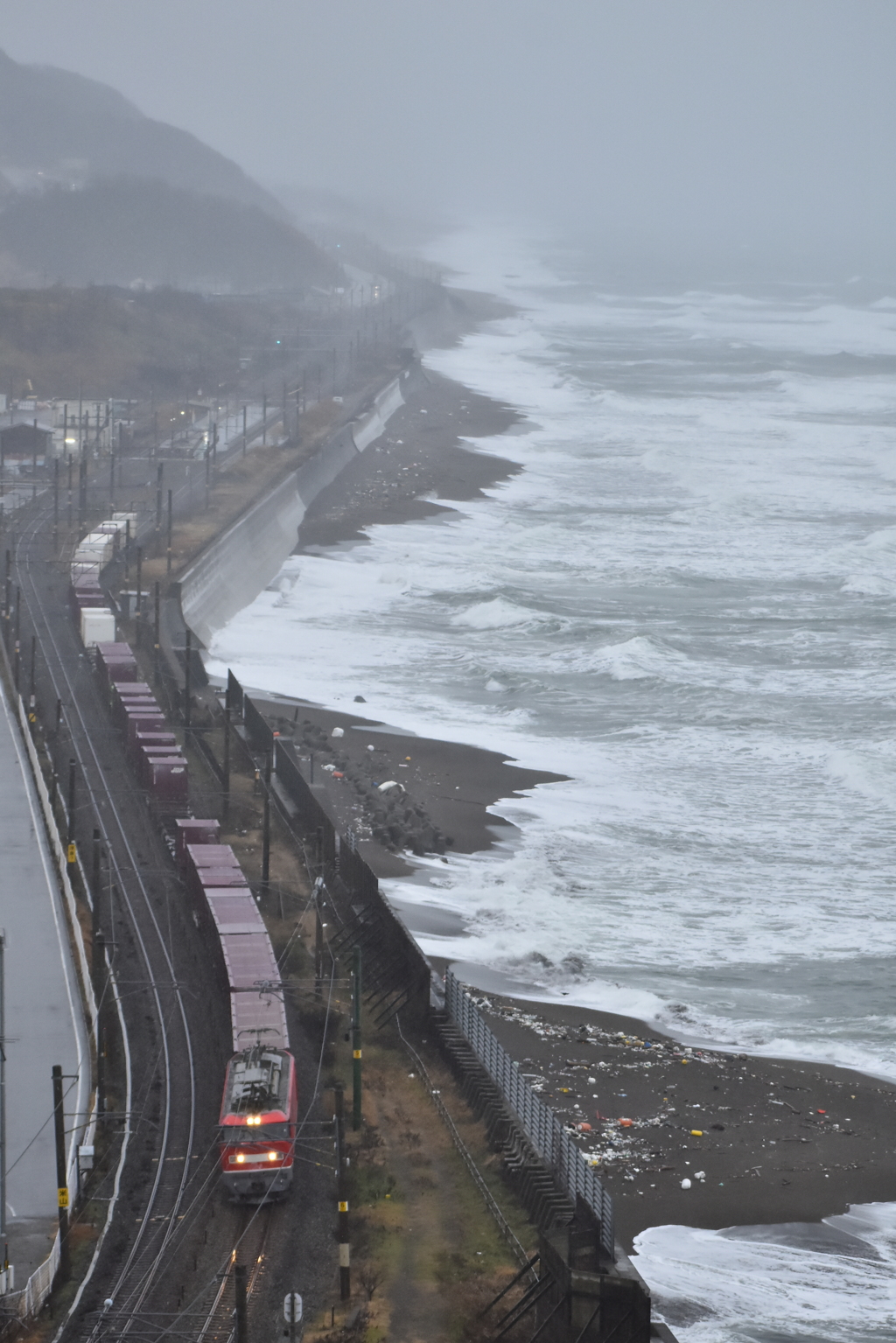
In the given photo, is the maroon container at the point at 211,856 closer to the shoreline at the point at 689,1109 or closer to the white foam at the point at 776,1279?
the shoreline at the point at 689,1109

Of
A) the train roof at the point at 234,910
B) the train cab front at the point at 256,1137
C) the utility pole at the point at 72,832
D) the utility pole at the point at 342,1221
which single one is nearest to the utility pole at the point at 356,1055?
the train cab front at the point at 256,1137

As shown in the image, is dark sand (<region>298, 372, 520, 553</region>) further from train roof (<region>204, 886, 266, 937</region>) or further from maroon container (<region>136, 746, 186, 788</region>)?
train roof (<region>204, 886, 266, 937</region>)

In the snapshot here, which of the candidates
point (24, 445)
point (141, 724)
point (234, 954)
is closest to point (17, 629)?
point (141, 724)

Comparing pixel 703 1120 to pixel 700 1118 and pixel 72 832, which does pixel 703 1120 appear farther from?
pixel 72 832

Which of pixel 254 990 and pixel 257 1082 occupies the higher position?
pixel 257 1082

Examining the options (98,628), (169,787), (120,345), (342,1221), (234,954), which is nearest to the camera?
(342,1221)

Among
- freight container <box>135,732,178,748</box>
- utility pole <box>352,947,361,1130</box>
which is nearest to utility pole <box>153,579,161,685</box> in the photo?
freight container <box>135,732,178,748</box>

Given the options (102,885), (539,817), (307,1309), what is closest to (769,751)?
(539,817)

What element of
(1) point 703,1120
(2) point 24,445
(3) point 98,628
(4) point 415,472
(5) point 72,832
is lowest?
(1) point 703,1120
